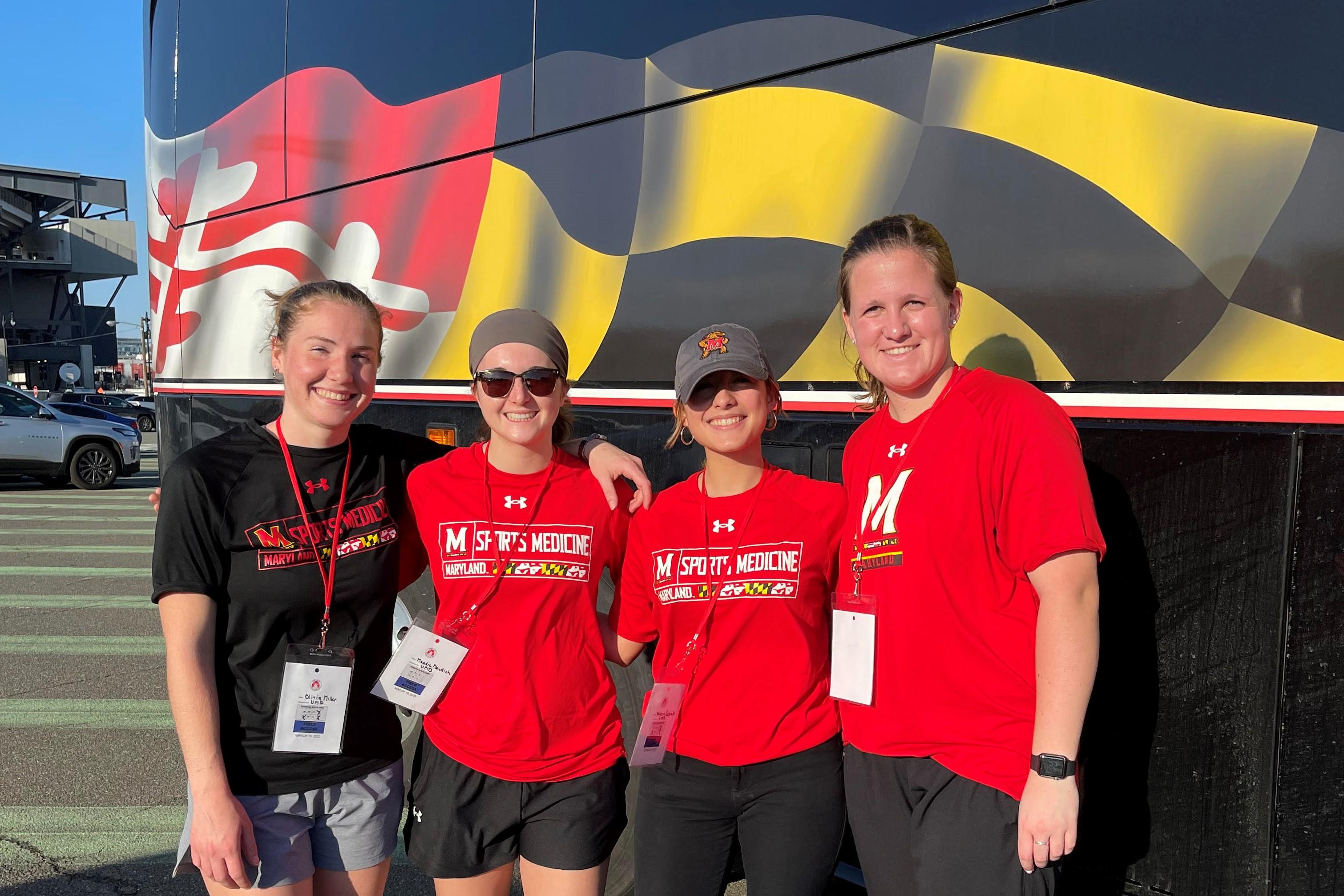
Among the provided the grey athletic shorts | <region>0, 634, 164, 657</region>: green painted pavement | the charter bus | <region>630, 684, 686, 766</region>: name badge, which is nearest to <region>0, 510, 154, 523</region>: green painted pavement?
<region>0, 634, 164, 657</region>: green painted pavement

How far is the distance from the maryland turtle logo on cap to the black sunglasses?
0.34 meters

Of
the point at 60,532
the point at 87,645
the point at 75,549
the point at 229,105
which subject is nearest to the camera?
the point at 229,105

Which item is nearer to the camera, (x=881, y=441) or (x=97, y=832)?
(x=881, y=441)

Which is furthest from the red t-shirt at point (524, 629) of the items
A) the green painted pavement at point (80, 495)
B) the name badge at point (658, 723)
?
the green painted pavement at point (80, 495)

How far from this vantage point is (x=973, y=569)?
173 cm

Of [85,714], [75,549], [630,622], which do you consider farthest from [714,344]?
[75,549]

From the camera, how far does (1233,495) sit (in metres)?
1.85

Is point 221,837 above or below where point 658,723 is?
below

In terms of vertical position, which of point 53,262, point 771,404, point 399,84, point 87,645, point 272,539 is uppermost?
point 53,262

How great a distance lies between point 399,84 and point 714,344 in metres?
2.28

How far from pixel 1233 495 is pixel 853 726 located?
837 millimetres

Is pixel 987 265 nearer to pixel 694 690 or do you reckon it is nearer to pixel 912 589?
pixel 912 589

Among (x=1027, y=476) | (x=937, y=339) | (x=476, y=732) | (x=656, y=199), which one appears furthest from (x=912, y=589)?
(x=656, y=199)

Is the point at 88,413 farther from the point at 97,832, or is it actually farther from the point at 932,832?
the point at 932,832
